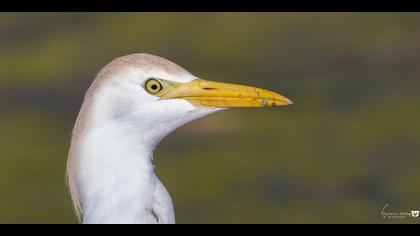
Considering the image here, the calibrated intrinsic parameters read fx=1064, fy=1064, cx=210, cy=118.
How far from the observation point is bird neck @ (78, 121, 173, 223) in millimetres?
4051

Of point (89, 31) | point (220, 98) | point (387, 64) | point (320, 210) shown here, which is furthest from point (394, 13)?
point (220, 98)

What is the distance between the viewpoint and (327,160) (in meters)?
11.1

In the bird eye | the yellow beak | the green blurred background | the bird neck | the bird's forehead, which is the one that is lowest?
the green blurred background

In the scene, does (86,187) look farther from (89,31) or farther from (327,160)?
(89,31)

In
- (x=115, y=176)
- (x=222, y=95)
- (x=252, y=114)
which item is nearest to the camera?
(x=115, y=176)

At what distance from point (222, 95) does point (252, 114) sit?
296 inches

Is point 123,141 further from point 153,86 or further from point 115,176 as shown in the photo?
point 153,86

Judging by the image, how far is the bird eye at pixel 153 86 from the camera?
4.15 m

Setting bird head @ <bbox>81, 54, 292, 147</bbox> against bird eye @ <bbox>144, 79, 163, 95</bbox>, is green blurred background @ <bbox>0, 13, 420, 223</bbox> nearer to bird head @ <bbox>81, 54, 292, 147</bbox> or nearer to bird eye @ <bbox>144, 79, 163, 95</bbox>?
bird head @ <bbox>81, 54, 292, 147</bbox>

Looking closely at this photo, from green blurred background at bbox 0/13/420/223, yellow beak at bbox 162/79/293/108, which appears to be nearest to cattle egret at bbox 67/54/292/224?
yellow beak at bbox 162/79/293/108

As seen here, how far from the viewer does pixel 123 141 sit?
4.11m

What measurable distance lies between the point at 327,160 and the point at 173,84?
22.8 ft

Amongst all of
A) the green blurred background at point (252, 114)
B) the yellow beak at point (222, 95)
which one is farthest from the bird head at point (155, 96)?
the green blurred background at point (252, 114)

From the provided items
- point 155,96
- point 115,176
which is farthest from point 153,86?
point 115,176
